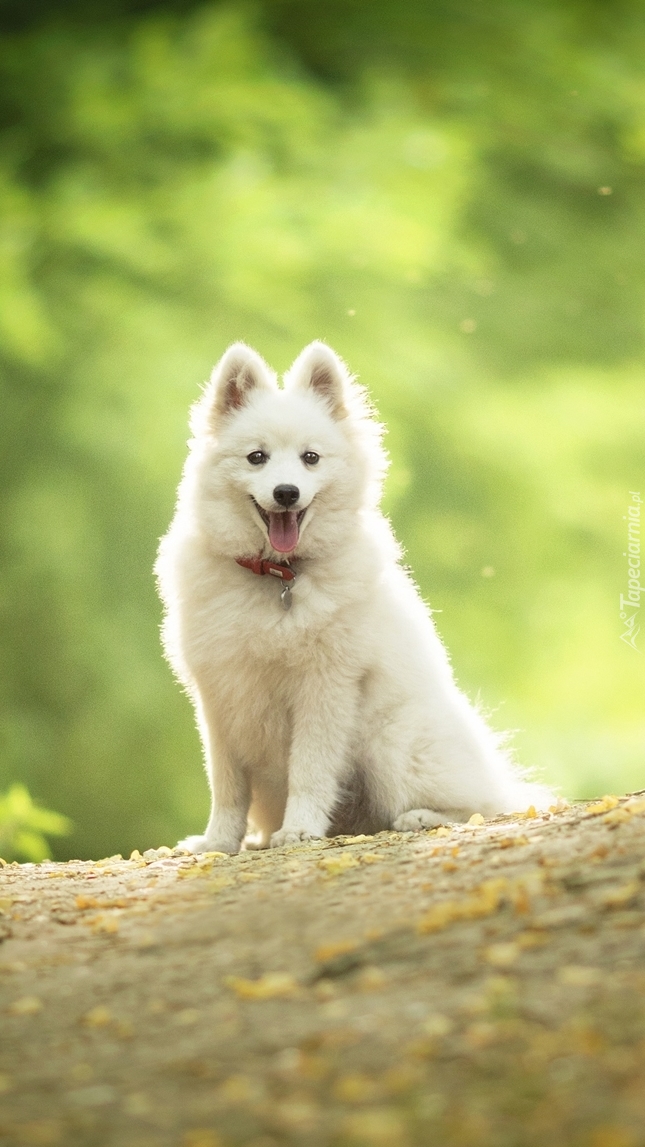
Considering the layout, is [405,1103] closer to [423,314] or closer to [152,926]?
[152,926]

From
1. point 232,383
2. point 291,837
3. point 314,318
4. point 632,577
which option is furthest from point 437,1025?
point 314,318

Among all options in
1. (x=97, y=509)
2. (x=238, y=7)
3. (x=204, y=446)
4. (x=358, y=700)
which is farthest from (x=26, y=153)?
(x=358, y=700)

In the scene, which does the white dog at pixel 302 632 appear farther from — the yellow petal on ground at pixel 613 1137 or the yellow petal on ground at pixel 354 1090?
the yellow petal on ground at pixel 613 1137

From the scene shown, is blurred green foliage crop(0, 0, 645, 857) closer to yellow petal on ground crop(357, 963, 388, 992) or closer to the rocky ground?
the rocky ground

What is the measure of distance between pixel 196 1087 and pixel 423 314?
6.69 meters

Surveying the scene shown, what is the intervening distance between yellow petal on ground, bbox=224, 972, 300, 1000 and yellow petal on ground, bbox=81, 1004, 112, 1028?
0.86 ft

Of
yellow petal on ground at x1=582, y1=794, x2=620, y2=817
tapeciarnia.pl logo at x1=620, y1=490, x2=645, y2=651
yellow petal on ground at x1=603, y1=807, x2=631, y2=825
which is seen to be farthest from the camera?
tapeciarnia.pl logo at x1=620, y1=490, x2=645, y2=651

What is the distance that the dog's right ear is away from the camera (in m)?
4.43

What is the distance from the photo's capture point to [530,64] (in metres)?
7.66

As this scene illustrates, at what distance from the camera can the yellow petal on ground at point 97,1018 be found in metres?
2.32

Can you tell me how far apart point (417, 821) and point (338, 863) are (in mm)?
921

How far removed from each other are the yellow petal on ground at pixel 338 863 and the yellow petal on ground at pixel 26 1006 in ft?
3.44

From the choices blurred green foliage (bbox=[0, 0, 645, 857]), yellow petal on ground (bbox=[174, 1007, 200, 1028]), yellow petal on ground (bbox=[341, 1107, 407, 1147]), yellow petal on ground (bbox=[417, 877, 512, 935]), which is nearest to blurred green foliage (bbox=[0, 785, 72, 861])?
blurred green foliage (bbox=[0, 0, 645, 857])

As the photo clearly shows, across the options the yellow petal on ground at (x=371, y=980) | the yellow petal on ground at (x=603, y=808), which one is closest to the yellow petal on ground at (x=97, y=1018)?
the yellow petal on ground at (x=371, y=980)
